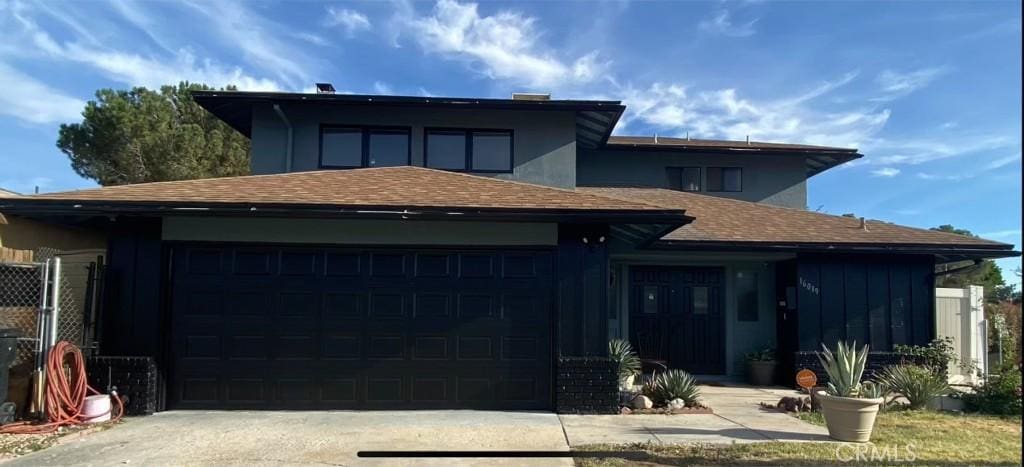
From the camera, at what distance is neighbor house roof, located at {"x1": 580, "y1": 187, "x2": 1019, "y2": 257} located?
39.6 feet

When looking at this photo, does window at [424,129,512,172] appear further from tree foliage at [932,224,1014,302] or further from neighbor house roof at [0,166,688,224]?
tree foliage at [932,224,1014,302]

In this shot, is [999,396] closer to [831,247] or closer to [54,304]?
[831,247]

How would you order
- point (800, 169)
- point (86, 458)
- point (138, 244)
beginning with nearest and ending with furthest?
point (86, 458) → point (138, 244) → point (800, 169)

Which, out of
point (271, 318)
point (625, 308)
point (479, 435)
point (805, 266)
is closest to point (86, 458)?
point (271, 318)

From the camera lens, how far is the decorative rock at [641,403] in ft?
31.1

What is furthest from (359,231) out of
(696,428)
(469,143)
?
(696,428)

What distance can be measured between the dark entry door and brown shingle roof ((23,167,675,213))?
4.81 metres

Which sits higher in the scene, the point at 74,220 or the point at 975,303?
the point at 74,220

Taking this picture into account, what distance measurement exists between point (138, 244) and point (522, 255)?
5.33 metres

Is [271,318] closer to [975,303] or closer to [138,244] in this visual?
[138,244]

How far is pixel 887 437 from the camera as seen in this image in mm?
7801

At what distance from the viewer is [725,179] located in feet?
56.4

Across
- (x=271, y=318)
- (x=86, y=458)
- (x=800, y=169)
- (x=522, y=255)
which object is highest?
(x=800, y=169)

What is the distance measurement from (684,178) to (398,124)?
24.9ft
